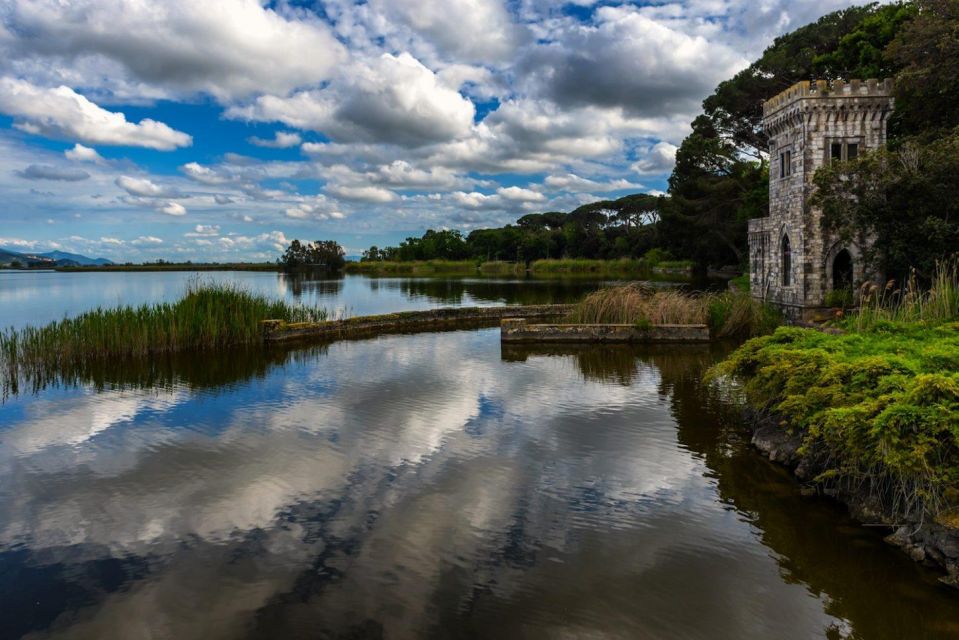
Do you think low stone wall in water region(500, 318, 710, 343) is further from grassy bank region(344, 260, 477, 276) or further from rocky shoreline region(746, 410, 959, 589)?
grassy bank region(344, 260, 477, 276)

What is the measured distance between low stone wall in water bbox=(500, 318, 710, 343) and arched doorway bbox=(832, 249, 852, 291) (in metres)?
5.83

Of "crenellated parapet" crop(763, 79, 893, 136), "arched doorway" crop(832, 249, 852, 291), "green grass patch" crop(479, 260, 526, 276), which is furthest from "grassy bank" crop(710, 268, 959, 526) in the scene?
"green grass patch" crop(479, 260, 526, 276)

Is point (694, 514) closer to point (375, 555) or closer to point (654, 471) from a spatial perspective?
point (654, 471)

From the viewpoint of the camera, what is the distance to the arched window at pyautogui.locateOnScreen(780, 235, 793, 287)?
67.5 feet

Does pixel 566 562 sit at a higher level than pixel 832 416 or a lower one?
lower


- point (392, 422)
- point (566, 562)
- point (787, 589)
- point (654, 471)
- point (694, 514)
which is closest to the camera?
point (787, 589)

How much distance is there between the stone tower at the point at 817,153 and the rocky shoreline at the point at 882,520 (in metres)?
13.4

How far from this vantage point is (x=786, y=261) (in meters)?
21.0

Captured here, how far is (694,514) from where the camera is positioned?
6.11 m

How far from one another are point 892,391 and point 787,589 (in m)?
2.46


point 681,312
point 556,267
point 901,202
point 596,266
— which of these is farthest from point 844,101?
point 556,267

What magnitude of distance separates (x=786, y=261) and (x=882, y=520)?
17.3 metres

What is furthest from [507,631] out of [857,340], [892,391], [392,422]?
[857,340]

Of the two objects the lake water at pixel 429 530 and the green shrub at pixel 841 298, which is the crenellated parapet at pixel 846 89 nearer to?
the green shrub at pixel 841 298
